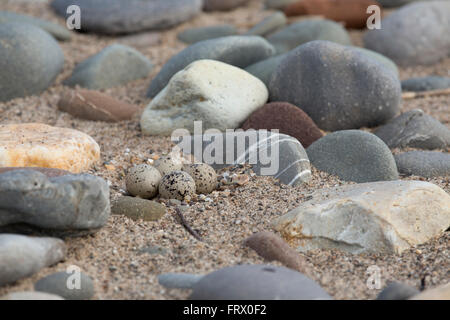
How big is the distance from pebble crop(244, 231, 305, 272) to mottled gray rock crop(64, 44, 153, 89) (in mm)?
3261

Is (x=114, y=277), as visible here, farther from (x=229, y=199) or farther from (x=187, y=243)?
(x=229, y=199)

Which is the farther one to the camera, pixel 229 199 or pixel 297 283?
pixel 229 199

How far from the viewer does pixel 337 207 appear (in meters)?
3.19

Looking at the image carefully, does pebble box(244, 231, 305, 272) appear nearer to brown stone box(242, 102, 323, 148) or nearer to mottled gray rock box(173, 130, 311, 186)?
mottled gray rock box(173, 130, 311, 186)

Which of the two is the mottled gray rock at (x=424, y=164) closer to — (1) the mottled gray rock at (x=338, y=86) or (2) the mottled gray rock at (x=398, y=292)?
(1) the mottled gray rock at (x=338, y=86)

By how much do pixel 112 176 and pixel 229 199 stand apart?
0.90 metres

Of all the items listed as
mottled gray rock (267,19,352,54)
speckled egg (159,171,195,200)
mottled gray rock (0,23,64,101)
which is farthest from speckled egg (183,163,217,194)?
mottled gray rock (267,19,352,54)

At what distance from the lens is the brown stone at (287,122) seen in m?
4.46

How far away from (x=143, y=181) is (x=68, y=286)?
3.82 ft

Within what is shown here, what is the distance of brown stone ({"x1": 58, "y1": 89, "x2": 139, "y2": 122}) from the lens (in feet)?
16.4

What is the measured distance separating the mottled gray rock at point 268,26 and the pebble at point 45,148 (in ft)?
12.1

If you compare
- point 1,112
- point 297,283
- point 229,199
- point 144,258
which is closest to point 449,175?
point 229,199

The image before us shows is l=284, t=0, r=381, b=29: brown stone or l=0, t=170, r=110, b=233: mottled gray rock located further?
l=284, t=0, r=381, b=29: brown stone

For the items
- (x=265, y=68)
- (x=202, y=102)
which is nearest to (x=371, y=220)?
(x=202, y=102)
